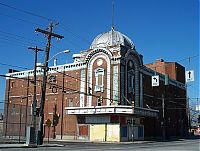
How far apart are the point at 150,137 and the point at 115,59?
16.9 metres

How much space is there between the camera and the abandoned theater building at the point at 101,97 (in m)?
52.2

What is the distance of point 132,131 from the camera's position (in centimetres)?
5375

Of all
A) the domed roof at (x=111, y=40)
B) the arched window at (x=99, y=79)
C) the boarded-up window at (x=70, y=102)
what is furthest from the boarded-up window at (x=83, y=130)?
the domed roof at (x=111, y=40)

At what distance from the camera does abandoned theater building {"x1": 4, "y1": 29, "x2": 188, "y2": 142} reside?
5225 cm

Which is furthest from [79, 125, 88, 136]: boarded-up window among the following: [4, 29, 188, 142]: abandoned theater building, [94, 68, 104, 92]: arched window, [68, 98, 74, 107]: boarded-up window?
[94, 68, 104, 92]: arched window

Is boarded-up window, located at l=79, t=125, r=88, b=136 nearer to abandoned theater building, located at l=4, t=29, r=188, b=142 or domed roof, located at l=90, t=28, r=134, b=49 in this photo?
abandoned theater building, located at l=4, t=29, r=188, b=142

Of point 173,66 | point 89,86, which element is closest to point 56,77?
point 89,86

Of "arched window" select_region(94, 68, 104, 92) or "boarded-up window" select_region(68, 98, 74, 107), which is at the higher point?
"arched window" select_region(94, 68, 104, 92)

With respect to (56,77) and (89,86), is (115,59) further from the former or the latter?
(56,77)

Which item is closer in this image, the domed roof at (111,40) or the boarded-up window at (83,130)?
the boarded-up window at (83,130)

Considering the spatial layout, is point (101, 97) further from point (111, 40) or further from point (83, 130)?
point (111, 40)

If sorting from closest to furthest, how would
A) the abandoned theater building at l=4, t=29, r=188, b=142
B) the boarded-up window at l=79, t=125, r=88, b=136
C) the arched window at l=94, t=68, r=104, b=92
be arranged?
the abandoned theater building at l=4, t=29, r=188, b=142 → the arched window at l=94, t=68, r=104, b=92 → the boarded-up window at l=79, t=125, r=88, b=136

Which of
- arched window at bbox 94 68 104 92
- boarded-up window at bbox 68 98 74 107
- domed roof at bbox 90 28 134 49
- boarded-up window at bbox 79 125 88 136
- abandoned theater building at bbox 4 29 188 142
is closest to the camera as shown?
abandoned theater building at bbox 4 29 188 142

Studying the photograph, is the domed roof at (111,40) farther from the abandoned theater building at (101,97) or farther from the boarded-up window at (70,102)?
the boarded-up window at (70,102)
